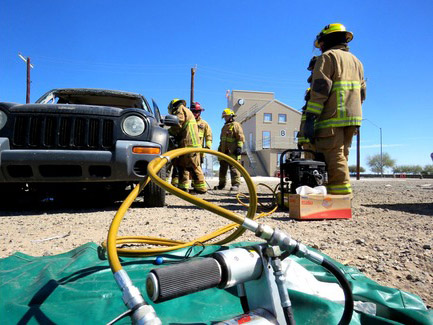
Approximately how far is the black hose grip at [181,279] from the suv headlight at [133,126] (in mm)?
2657

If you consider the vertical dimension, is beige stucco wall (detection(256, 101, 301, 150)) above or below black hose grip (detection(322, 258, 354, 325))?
above

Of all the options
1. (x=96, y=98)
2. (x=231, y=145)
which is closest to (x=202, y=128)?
(x=231, y=145)

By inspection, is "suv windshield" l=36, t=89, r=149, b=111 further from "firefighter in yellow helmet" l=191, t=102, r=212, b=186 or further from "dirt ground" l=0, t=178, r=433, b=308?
"firefighter in yellow helmet" l=191, t=102, r=212, b=186

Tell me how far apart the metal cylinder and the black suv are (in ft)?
8.21

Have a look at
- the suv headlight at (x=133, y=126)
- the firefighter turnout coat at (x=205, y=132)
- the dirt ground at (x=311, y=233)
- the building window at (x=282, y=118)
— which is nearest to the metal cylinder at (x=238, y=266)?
the dirt ground at (x=311, y=233)

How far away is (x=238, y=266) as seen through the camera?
883 millimetres

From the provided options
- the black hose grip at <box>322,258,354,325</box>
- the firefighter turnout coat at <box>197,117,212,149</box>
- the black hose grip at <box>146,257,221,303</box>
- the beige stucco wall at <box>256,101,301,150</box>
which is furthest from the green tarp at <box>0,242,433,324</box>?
the beige stucco wall at <box>256,101,301,150</box>

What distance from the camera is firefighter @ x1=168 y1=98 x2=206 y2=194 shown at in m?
6.28

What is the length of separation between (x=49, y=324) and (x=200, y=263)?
698 mm

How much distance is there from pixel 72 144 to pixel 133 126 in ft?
2.25

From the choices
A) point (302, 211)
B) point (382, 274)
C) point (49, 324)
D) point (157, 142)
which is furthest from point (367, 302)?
point (157, 142)

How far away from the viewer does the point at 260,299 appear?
3.07 ft

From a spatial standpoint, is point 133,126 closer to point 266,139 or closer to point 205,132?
point 205,132

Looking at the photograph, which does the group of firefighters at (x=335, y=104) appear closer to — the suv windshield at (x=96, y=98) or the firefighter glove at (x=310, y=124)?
the firefighter glove at (x=310, y=124)
